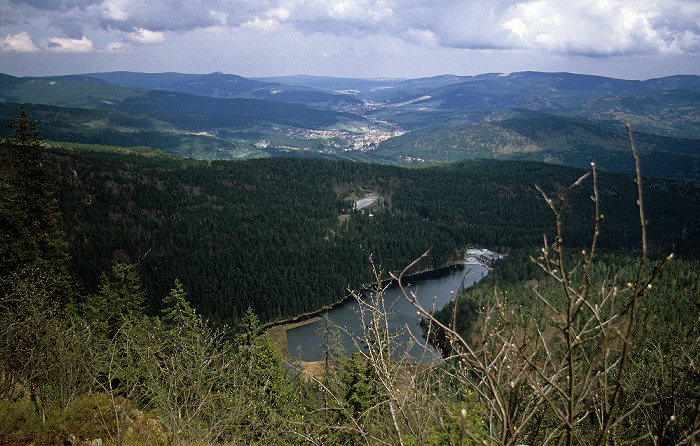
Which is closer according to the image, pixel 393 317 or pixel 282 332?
pixel 282 332

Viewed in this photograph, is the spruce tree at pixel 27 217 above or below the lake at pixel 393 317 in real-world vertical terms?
above

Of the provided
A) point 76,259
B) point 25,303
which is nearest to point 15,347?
point 25,303

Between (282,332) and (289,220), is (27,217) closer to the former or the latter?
(282,332)

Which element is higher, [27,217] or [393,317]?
[27,217]

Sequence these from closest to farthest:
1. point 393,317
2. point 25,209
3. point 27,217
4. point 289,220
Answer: point 27,217, point 25,209, point 393,317, point 289,220

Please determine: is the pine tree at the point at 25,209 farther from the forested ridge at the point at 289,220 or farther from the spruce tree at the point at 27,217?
the forested ridge at the point at 289,220

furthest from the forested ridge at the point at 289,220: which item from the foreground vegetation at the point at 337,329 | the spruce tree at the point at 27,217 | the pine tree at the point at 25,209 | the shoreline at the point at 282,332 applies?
the pine tree at the point at 25,209

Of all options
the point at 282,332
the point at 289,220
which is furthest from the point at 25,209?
the point at 289,220

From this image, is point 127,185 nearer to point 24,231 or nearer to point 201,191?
point 201,191
